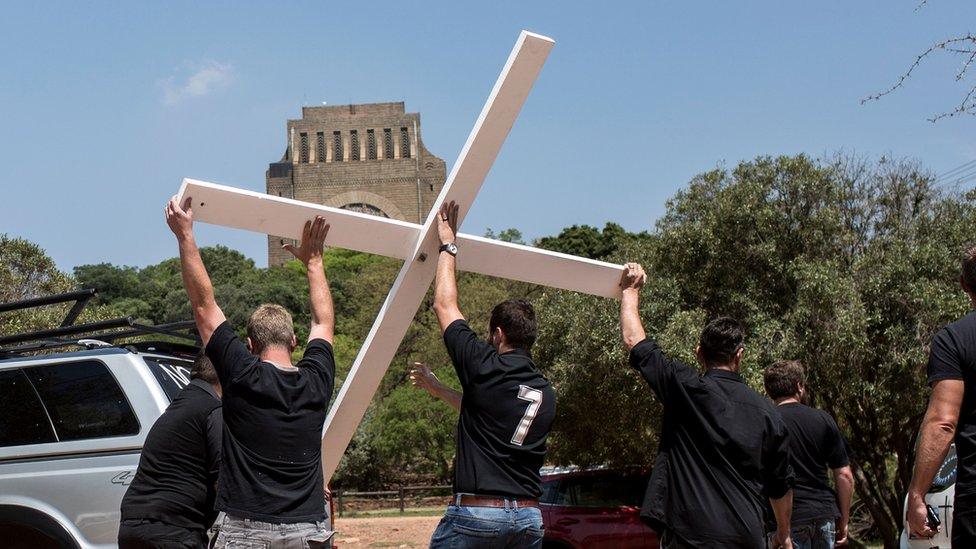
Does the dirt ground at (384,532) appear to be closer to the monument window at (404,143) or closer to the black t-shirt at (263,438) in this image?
the black t-shirt at (263,438)

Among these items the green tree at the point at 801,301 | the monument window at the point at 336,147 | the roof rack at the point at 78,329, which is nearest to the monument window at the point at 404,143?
the monument window at the point at 336,147

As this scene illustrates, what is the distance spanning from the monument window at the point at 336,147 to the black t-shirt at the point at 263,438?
14451 cm

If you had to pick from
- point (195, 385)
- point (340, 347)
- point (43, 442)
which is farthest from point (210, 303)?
point (340, 347)

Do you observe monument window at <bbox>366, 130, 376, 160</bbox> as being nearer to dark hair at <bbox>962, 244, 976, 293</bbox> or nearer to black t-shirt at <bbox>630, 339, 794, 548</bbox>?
black t-shirt at <bbox>630, 339, 794, 548</bbox>

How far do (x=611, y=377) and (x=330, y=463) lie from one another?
10.5m

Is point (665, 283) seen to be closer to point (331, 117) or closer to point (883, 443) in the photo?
point (883, 443)

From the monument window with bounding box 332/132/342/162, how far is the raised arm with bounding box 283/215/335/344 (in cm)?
14373

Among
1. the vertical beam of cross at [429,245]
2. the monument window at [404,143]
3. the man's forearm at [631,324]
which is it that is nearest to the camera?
the man's forearm at [631,324]

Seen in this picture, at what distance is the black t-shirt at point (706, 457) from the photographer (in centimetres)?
462

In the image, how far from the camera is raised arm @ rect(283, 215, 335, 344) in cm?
461

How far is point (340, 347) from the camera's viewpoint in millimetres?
42656

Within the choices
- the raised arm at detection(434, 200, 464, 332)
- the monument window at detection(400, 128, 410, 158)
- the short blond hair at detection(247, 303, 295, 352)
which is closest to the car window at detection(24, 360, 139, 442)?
the short blond hair at detection(247, 303, 295, 352)

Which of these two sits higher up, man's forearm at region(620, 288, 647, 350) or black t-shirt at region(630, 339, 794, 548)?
man's forearm at region(620, 288, 647, 350)

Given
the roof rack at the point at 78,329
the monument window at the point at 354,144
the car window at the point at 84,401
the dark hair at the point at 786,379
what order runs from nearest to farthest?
the car window at the point at 84,401 < the roof rack at the point at 78,329 < the dark hair at the point at 786,379 < the monument window at the point at 354,144
